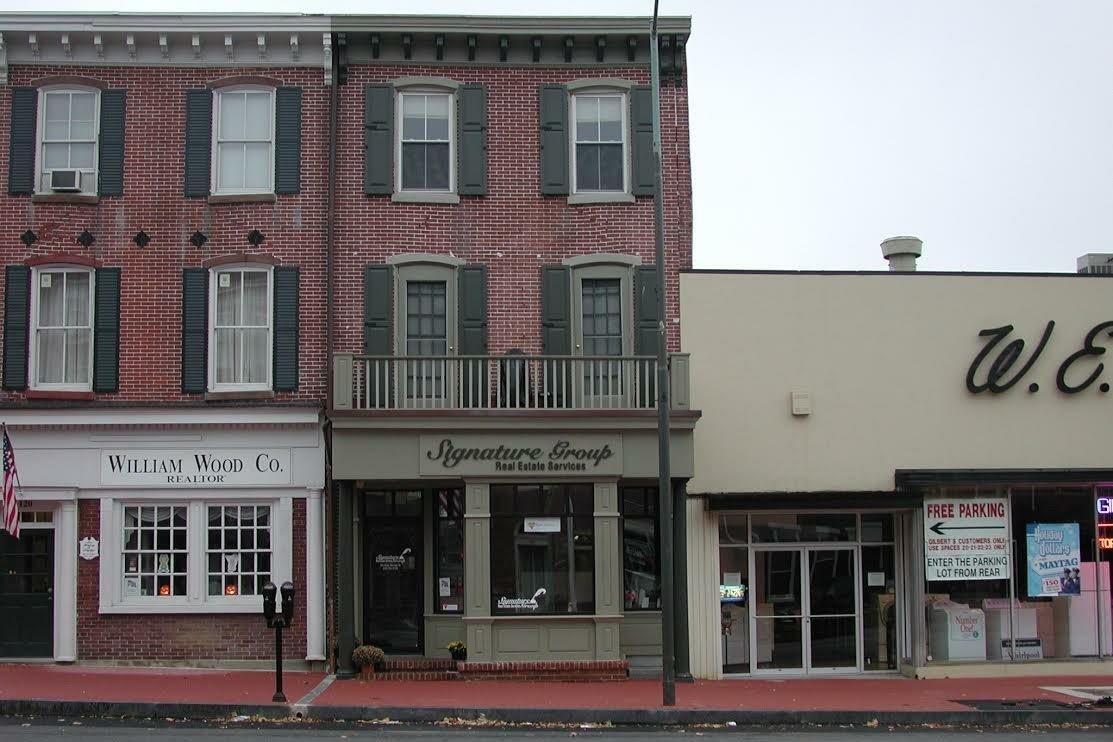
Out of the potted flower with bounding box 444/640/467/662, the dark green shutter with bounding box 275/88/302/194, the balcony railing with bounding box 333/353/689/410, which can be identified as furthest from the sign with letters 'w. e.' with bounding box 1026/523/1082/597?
the dark green shutter with bounding box 275/88/302/194

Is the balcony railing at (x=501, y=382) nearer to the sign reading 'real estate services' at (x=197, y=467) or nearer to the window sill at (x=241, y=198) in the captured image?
the sign reading 'real estate services' at (x=197, y=467)

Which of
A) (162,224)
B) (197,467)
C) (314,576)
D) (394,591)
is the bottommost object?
(394,591)

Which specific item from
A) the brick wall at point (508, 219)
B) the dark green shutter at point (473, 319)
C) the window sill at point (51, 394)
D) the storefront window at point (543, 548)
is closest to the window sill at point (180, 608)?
the window sill at point (51, 394)

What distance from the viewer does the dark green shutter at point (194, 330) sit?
19875 mm

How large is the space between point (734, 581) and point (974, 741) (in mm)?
5664

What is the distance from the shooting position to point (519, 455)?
1900 cm

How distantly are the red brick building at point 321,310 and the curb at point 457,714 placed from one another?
3040 millimetres

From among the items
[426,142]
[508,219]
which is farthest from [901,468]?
[426,142]

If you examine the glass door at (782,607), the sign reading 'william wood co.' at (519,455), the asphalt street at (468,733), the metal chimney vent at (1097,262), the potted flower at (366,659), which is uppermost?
the metal chimney vent at (1097,262)

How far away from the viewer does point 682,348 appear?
20.2 meters

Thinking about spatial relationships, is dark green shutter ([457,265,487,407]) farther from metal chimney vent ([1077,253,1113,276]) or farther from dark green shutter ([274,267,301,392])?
metal chimney vent ([1077,253,1113,276])

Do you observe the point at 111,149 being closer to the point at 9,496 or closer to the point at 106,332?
the point at 106,332

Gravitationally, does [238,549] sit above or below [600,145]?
below

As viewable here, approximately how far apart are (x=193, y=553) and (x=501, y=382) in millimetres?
5288
